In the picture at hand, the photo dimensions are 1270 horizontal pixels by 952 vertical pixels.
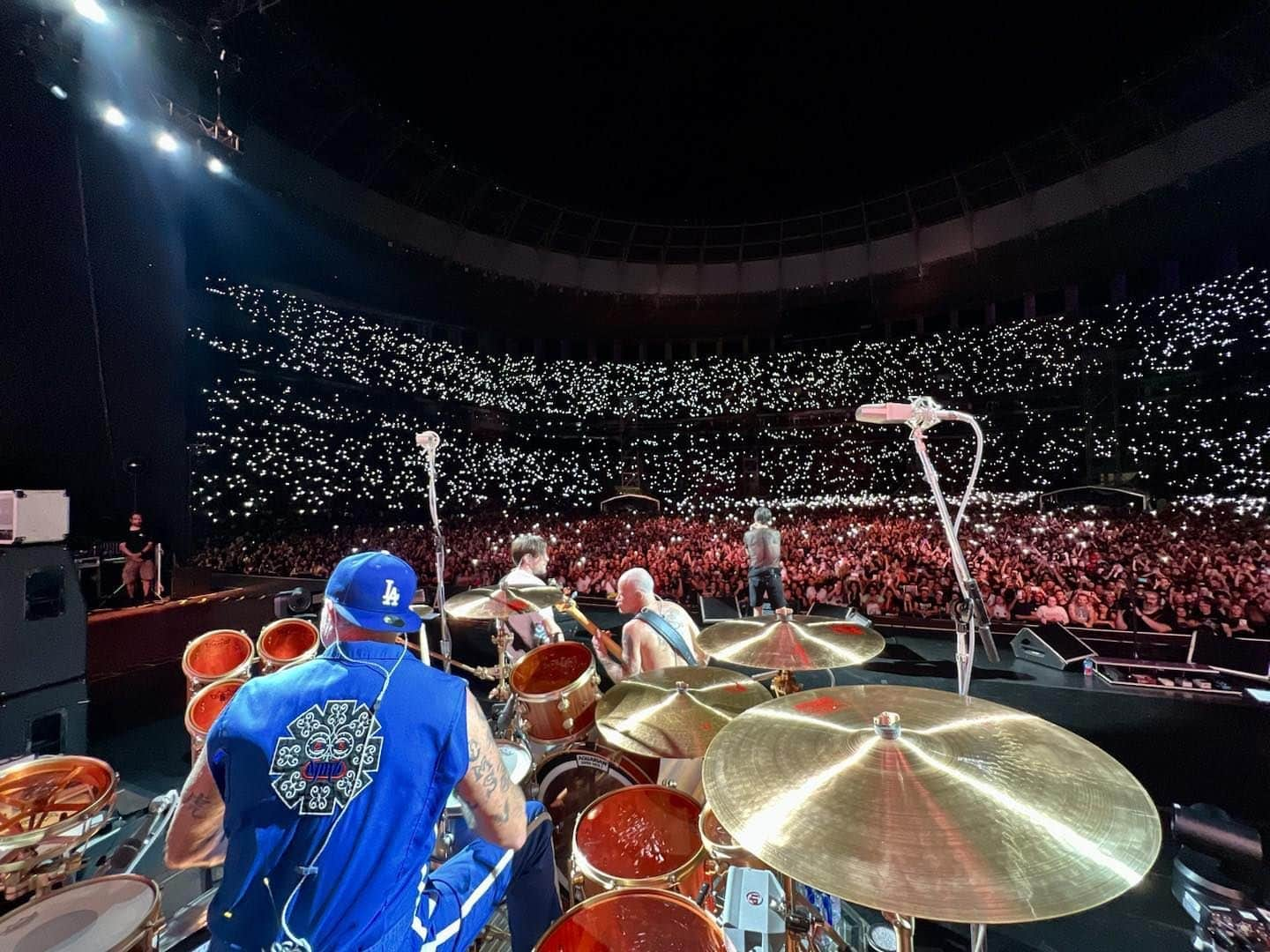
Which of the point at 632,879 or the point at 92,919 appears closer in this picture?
the point at 92,919

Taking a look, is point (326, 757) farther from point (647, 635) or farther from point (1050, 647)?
point (1050, 647)

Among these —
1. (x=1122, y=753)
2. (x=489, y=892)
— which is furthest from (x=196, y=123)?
(x=1122, y=753)

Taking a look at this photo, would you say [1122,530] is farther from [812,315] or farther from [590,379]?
[590,379]

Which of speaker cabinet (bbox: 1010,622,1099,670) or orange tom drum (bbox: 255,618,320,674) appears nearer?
orange tom drum (bbox: 255,618,320,674)

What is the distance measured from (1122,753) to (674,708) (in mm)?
3265

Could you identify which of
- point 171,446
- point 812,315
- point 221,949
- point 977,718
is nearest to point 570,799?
point 221,949

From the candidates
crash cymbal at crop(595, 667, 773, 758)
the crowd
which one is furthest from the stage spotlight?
crash cymbal at crop(595, 667, 773, 758)

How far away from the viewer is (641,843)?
6.21 ft

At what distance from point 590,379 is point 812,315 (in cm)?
790

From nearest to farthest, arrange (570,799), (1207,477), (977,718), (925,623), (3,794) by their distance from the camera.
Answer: (977,718) < (3,794) < (570,799) < (925,623) < (1207,477)

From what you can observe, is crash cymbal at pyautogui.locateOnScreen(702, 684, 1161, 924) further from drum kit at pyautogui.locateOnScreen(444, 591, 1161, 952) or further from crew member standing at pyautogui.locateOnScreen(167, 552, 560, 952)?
crew member standing at pyautogui.locateOnScreen(167, 552, 560, 952)

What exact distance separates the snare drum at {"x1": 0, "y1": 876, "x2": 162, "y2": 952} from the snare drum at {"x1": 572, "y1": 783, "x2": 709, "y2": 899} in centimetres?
120

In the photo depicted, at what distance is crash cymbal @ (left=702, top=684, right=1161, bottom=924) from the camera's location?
96 centimetres

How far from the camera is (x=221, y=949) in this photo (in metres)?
1.22
